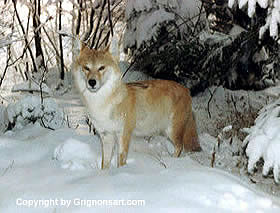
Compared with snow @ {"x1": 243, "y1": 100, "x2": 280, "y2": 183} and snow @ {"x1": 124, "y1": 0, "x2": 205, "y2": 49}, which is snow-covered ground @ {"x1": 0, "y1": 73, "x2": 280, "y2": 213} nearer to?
snow @ {"x1": 243, "y1": 100, "x2": 280, "y2": 183}

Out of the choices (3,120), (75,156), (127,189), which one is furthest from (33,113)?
(127,189)

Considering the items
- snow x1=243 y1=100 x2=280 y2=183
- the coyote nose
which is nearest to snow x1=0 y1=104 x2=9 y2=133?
the coyote nose

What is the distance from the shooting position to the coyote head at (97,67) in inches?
160

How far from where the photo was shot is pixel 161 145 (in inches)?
238

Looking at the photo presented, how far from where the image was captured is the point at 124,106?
4402mm

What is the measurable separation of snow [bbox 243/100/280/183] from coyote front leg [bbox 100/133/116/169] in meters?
1.60

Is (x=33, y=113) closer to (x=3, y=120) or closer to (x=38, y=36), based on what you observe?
(x=3, y=120)

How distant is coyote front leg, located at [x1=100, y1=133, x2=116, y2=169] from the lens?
14.9 feet

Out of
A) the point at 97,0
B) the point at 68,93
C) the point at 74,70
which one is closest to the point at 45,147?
the point at 74,70

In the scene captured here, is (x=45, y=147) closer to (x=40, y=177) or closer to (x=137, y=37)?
(x=40, y=177)

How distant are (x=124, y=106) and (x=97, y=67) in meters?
0.53

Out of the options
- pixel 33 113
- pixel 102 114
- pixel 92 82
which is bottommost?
pixel 33 113

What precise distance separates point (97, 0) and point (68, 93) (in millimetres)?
2022

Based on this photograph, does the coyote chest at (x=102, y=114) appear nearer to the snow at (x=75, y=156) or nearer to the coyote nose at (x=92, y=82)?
the coyote nose at (x=92, y=82)
